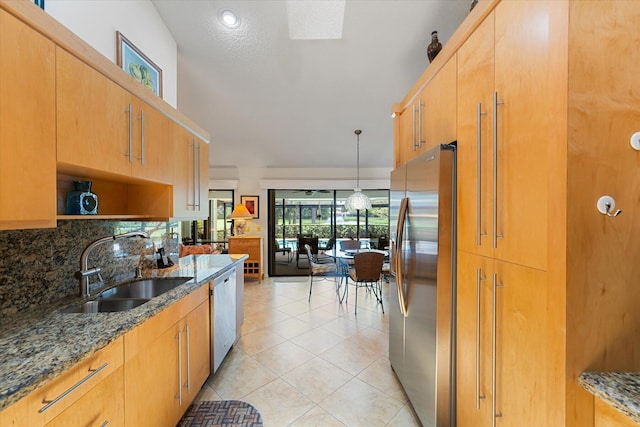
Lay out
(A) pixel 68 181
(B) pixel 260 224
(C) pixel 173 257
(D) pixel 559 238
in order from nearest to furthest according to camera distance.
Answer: (D) pixel 559 238 < (A) pixel 68 181 < (C) pixel 173 257 < (B) pixel 260 224

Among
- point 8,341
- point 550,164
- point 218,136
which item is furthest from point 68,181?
point 218,136

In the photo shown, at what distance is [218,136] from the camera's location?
14.7ft

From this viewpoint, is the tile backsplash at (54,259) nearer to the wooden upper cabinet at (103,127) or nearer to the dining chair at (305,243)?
the wooden upper cabinet at (103,127)

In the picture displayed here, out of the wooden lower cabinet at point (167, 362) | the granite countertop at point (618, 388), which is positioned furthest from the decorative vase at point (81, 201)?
the granite countertop at point (618, 388)

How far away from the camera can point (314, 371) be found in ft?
7.32

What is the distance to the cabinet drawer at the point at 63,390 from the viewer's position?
709 mm

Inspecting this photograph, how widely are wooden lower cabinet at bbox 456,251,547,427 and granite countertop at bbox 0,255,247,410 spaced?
5.13 feet

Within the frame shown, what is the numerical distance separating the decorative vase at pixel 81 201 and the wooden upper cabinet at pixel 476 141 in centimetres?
207

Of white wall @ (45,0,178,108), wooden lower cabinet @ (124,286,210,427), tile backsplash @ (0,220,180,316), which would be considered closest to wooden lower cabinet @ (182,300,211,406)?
wooden lower cabinet @ (124,286,210,427)

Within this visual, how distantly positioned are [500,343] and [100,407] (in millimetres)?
1621

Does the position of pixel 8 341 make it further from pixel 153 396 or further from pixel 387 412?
pixel 387 412

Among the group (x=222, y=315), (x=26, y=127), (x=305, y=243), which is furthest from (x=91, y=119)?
(x=305, y=243)

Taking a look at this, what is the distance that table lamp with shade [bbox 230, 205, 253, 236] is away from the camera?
5.12m

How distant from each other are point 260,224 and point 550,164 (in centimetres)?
523
